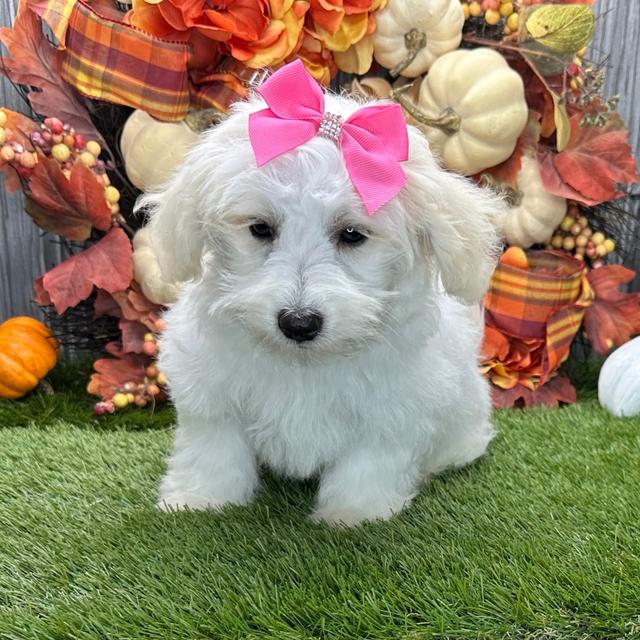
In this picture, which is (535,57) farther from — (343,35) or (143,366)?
(143,366)

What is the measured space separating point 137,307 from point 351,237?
1.79 meters

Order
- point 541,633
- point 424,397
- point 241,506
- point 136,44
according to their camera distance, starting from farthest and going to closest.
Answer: point 136,44 < point 241,506 < point 424,397 < point 541,633

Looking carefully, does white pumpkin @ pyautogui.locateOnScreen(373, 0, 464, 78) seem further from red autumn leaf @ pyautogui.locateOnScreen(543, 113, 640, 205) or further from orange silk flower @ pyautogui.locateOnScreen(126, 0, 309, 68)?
red autumn leaf @ pyautogui.locateOnScreen(543, 113, 640, 205)

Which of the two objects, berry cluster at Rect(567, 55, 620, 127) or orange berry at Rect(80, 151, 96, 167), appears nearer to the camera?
orange berry at Rect(80, 151, 96, 167)

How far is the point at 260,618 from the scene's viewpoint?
74.0 inches

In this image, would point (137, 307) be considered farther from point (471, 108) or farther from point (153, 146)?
point (471, 108)

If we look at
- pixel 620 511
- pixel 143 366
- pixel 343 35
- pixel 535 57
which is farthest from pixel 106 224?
pixel 620 511

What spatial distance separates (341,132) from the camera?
1960 mm

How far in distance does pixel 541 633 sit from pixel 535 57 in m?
2.57

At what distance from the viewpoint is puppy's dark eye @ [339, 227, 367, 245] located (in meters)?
2.01

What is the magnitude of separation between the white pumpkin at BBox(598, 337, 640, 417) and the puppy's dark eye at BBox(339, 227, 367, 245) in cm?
190

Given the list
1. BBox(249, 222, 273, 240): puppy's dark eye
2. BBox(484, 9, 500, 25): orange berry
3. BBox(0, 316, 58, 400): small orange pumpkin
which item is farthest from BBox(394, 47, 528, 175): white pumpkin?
BBox(0, 316, 58, 400): small orange pumpkin

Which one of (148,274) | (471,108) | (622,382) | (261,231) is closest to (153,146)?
(148,274)

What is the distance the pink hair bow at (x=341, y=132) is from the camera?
75.3 inches
